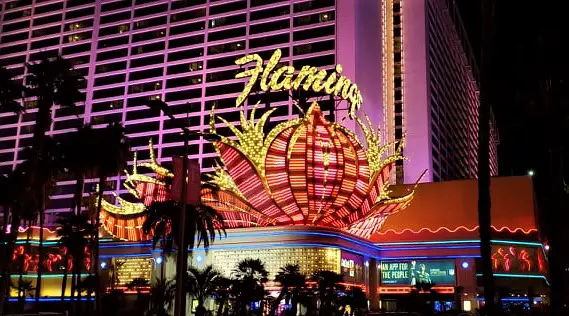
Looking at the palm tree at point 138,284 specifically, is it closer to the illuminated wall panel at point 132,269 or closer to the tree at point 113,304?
the tree at point 113,304

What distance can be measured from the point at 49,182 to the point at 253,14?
1974 inches

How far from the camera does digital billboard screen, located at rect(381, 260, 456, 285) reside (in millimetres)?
45750

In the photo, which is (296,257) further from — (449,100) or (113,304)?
(449,100)

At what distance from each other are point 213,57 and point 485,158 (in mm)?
75239

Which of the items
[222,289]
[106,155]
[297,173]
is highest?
[106,155]

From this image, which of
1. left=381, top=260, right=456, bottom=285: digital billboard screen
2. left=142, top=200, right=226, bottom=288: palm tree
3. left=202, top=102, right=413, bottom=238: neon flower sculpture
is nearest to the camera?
left=142, top=200, right=226, bottom=288: palm tree

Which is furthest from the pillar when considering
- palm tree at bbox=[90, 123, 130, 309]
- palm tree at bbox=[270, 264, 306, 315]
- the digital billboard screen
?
palm tree at bbox=[90, 123, 130, 309]

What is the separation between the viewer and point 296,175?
38.4m

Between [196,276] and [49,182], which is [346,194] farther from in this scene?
[49,182]

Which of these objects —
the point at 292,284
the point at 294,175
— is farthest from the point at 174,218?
the point at 294,175

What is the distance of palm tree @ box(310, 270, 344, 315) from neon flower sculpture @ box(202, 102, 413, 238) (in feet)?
17.4

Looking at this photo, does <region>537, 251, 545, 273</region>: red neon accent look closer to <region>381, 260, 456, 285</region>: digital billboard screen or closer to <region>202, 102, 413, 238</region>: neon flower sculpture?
<region>381, 260, 456, 285</region>: digital billboard screen

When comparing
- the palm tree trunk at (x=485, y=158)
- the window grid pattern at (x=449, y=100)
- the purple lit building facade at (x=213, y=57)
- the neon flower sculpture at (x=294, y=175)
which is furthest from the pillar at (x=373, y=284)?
the window grid pattern at (x=449, y=100)

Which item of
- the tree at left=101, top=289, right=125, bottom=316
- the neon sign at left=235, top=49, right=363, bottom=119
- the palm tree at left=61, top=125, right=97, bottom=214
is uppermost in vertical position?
the neon sign at left=235, top=49, right=363, bottom=119
